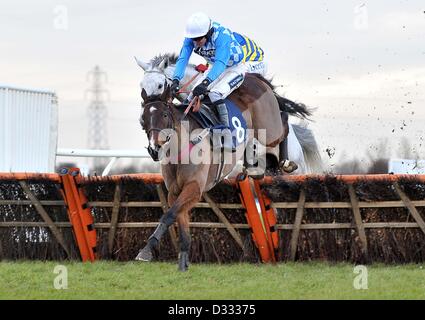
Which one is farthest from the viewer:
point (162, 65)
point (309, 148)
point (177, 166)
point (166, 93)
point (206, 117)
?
point (309, 148)

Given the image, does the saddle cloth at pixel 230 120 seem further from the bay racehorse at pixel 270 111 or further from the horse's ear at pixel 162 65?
the horse's ear at pixel 162 65

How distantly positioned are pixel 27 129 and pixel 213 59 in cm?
372

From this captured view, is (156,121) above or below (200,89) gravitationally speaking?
below

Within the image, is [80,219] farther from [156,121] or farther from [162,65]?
[162,65]

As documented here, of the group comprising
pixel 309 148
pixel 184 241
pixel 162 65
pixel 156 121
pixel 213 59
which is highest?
pixel 213 59

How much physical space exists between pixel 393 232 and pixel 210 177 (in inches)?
73.5

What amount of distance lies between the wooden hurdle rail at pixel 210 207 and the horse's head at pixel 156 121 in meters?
1.17

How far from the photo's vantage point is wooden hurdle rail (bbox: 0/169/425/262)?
8445 mm

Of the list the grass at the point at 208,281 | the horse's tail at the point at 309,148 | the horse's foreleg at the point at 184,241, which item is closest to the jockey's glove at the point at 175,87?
the horse's foreleg at the point at 184,241

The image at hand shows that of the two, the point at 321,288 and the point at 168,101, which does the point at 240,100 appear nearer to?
the point at 168,101

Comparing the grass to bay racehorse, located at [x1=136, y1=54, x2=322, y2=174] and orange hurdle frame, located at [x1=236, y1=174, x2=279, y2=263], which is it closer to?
orange hurdle frame, located at [x1=236, y1=174, x2=279, y2=263]

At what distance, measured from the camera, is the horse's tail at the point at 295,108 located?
35.7 feet

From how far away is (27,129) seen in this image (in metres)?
11.6

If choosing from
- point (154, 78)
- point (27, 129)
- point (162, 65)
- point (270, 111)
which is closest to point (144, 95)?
point (154, 78)
